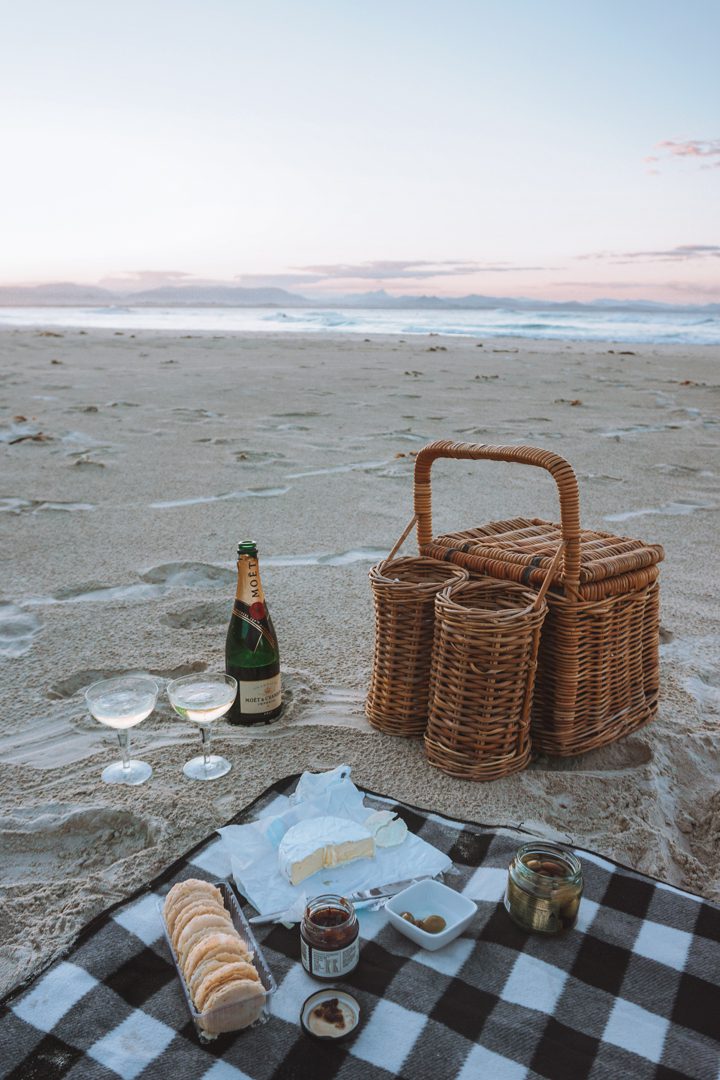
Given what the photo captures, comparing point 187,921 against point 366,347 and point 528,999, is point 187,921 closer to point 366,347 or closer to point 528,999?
point 528,999

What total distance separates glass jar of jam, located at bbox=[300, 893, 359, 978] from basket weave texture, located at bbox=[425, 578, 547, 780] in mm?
760

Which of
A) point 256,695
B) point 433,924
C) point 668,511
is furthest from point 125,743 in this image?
point 668,511

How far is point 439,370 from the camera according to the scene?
12445mm

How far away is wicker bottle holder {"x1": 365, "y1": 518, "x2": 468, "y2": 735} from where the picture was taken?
2199 mm

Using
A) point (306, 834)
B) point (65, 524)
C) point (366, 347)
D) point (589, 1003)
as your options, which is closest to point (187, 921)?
point (306, 834)

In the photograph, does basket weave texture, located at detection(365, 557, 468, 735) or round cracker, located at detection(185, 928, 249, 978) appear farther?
basket weave texture, located at detection(365, 557, 468, 735)

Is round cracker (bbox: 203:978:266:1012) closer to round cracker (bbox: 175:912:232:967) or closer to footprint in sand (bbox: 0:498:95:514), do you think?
round cracker (bbox: 175:912:232:967)

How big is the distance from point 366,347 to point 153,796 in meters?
15.7

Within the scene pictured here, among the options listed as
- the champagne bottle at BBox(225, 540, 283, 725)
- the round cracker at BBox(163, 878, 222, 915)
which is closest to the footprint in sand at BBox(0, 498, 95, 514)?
the champagne bottle at BBox(225, 540, 283, 725)

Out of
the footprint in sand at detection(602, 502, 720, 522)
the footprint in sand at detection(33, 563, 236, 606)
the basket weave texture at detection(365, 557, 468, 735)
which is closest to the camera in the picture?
the basket weave texture at detection(365, 557, 468, 735)

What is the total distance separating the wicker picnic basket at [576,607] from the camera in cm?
210

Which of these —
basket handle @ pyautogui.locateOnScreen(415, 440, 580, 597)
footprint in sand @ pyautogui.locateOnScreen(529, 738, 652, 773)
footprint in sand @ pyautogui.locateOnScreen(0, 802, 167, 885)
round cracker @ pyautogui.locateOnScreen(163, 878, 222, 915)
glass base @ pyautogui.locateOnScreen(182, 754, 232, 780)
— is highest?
basket handle @ pyautogui.locateOnScreen(415, 440, 580, 597)

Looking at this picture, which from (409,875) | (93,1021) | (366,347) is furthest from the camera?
(366,347)

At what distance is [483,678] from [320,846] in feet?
2.01
